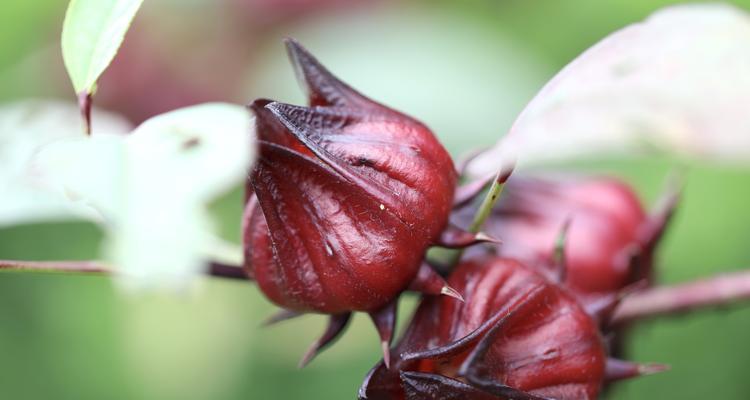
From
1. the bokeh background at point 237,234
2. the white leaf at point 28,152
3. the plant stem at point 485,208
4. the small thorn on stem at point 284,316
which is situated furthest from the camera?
the bokeh background at point 237,234

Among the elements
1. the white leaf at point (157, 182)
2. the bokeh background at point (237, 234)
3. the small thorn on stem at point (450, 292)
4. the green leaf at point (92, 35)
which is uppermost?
the green leaf at point (92, 35)

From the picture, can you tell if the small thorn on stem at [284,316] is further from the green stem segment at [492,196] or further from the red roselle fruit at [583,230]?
the red roselle fruit at [583,230]

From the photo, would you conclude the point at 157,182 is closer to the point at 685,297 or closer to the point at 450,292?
the point at 450,292

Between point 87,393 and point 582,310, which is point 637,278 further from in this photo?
point 87,393

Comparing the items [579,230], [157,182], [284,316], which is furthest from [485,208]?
[579,230]

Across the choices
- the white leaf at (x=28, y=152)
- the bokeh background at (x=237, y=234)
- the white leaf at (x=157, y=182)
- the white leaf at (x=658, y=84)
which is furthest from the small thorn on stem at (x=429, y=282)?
the bokeh background at (x=237, y=234)

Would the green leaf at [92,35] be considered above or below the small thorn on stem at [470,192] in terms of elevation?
above

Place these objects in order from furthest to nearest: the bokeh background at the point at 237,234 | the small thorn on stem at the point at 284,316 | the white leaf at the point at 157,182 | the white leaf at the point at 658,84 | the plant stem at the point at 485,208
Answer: the bokeh background at the point at 237,234, the small thorn on stem at the point at 284,316, the plant stem at the point at 485,208, the white leaf at the point at 658,84, the white leaf at the point at 157,182

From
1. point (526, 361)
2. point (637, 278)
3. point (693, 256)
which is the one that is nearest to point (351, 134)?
point (526, 361)

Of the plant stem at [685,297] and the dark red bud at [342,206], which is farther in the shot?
the plant stem at [685,297]
